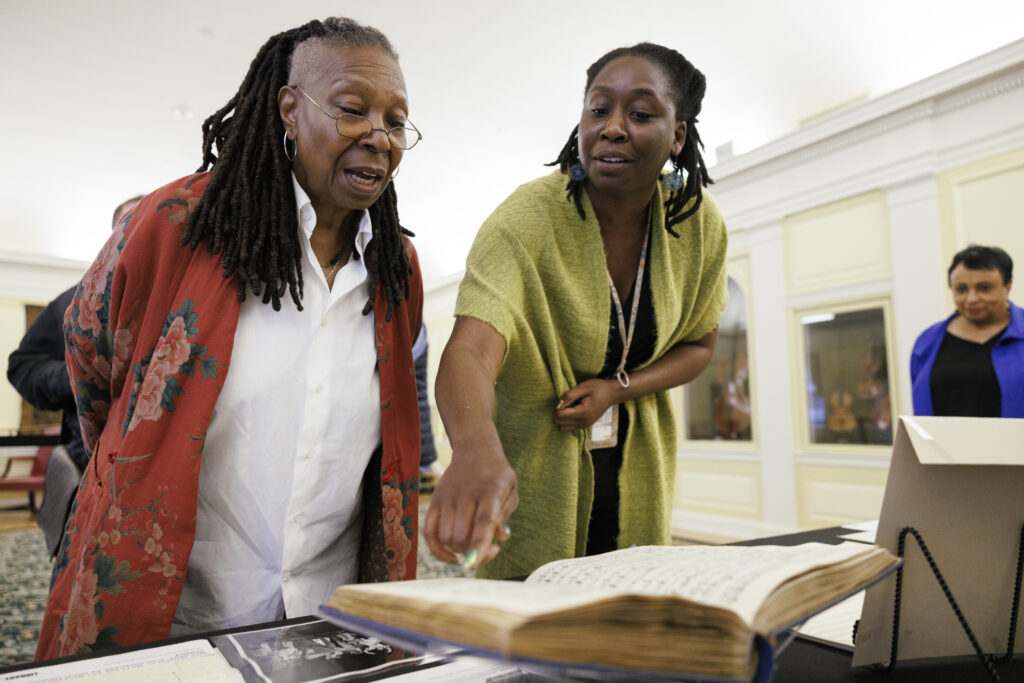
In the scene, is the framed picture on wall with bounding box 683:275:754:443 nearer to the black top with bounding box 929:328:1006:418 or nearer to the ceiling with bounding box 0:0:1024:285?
the ceiling with bounding box 0:0:1024:285

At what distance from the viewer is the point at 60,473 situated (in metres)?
1.84

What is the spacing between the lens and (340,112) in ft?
3.33

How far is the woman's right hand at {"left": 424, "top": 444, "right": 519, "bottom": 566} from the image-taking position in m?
0.57

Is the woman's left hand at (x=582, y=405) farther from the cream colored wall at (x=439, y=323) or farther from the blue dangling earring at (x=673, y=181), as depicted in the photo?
the cream colored wall at (x=439, y=323)

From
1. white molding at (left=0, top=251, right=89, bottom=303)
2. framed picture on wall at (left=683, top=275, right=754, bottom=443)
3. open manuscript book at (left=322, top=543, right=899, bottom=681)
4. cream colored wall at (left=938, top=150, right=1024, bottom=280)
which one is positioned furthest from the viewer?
white molding at (left=0, top=251, right=89, bottom=303)

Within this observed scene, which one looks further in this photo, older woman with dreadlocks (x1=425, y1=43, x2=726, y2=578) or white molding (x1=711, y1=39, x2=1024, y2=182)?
white molding (x1=711, y1=39, x2=1024, y2=182)

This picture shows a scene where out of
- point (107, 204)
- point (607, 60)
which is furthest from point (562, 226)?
point (107, 204)

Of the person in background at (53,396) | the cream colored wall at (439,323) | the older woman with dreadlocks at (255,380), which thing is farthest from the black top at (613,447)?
the cream colored wall at (439,323)

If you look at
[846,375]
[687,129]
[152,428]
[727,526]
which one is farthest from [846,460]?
[152,428]

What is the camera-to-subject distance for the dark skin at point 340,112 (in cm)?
102

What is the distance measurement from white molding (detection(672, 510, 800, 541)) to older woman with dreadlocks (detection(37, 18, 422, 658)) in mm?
5481

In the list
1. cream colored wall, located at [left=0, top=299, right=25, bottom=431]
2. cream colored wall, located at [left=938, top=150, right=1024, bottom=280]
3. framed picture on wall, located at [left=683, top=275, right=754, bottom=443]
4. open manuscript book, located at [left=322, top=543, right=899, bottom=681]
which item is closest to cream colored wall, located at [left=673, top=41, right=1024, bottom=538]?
cream colored wall, located at [left=938, top=150, right=1024, bottom=280]

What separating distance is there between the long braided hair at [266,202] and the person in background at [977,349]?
2.92 meters

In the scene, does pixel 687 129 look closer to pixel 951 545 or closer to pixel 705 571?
pixel 951 545
